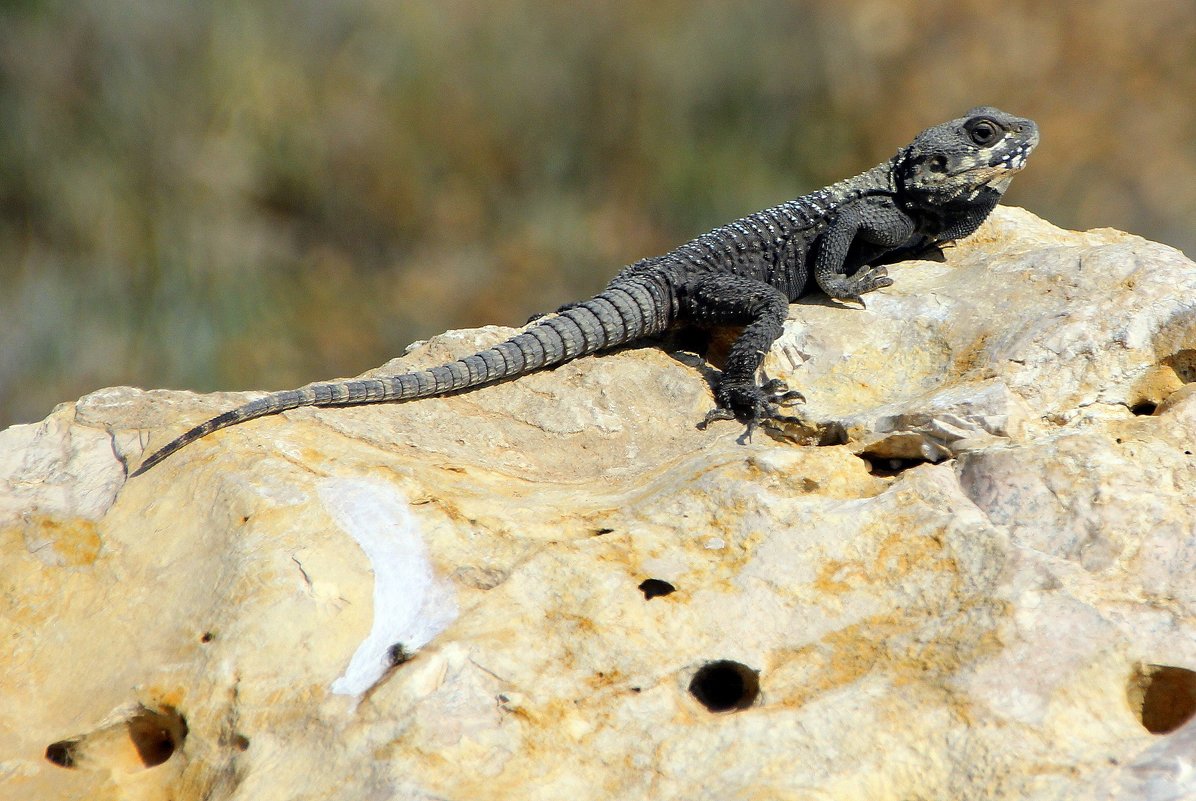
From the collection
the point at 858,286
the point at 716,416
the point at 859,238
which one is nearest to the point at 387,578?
the point at 716,416

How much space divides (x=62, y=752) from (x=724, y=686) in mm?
1993

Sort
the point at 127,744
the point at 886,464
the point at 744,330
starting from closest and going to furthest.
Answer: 1. the point at 127,744
2. the point at 886,464
3. the point at 744,330

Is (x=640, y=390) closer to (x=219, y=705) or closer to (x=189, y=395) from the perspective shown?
(x=189, y=395)

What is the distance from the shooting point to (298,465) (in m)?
3.79

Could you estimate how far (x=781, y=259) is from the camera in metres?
6.18

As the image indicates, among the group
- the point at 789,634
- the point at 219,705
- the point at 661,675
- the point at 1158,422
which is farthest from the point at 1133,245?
the point at 219,705

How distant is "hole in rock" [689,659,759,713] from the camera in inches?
114

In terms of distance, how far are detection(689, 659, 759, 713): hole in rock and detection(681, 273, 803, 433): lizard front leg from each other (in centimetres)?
176

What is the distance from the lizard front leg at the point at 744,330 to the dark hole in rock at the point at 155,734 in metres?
2.61

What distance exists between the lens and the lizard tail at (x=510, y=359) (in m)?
4.26

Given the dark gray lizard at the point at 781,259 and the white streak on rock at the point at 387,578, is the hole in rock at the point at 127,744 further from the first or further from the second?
the dark gray lizard at the point at 781,259

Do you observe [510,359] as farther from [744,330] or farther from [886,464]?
[886,464]

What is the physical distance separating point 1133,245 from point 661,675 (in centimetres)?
340

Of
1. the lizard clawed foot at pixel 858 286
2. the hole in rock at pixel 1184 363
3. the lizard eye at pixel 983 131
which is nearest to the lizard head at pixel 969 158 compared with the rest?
the lizard eye at pixel 983 131
